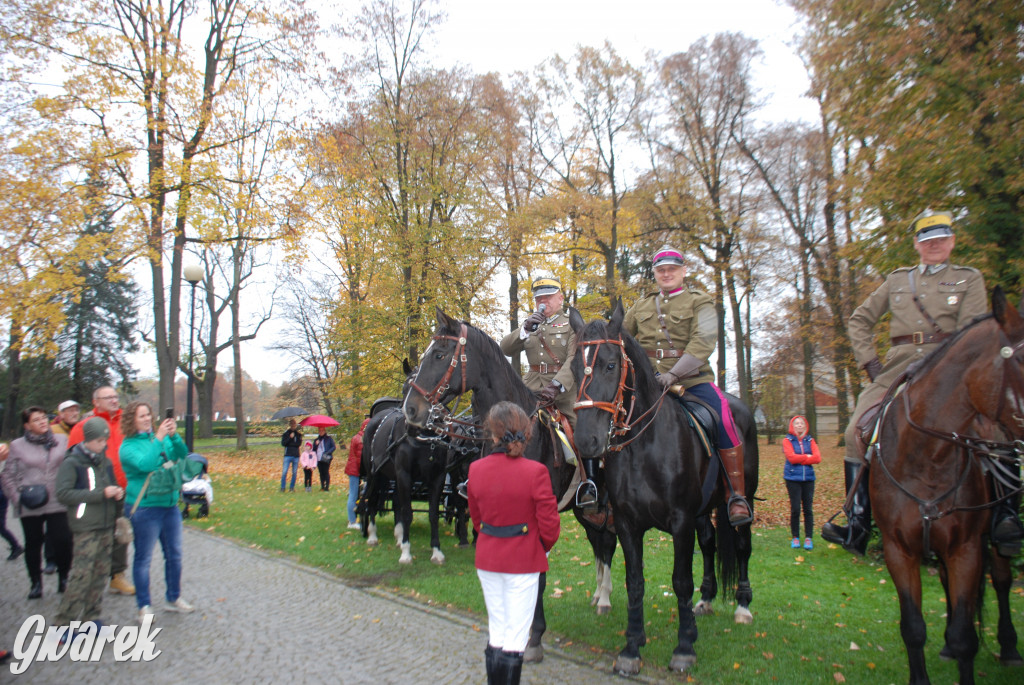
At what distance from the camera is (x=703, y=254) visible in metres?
24.2

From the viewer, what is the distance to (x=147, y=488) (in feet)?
19.7

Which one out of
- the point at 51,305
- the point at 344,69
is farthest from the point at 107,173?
the point at 344,69

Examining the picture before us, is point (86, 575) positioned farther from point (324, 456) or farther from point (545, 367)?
point (324, 456)

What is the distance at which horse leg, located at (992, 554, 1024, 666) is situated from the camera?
4.54 meters

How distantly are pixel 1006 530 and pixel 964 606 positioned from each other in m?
0.60

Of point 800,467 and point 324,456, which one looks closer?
point 800,467

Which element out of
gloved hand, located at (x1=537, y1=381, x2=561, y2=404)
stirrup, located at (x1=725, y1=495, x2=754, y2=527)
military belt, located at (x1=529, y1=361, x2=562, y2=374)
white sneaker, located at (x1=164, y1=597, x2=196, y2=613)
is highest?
military belt, located at (x1=529, y1=361, x2=562, y2=374)

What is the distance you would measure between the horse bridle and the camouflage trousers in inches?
186

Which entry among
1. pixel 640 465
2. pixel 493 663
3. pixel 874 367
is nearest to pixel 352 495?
pixel 640 465

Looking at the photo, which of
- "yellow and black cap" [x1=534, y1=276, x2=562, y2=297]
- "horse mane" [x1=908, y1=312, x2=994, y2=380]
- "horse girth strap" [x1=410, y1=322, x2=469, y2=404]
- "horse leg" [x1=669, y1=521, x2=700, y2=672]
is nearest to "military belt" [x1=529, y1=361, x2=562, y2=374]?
"yellow and black cap" [x1=534, y1=276, x2=562, y2=297]

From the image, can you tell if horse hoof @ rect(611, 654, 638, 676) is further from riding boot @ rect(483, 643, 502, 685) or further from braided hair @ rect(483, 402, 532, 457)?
braided hair @ rect(483, 402, 532, 457)

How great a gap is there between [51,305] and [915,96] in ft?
62.4

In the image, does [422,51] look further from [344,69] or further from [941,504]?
[941,504]

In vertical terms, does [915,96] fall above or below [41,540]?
above
